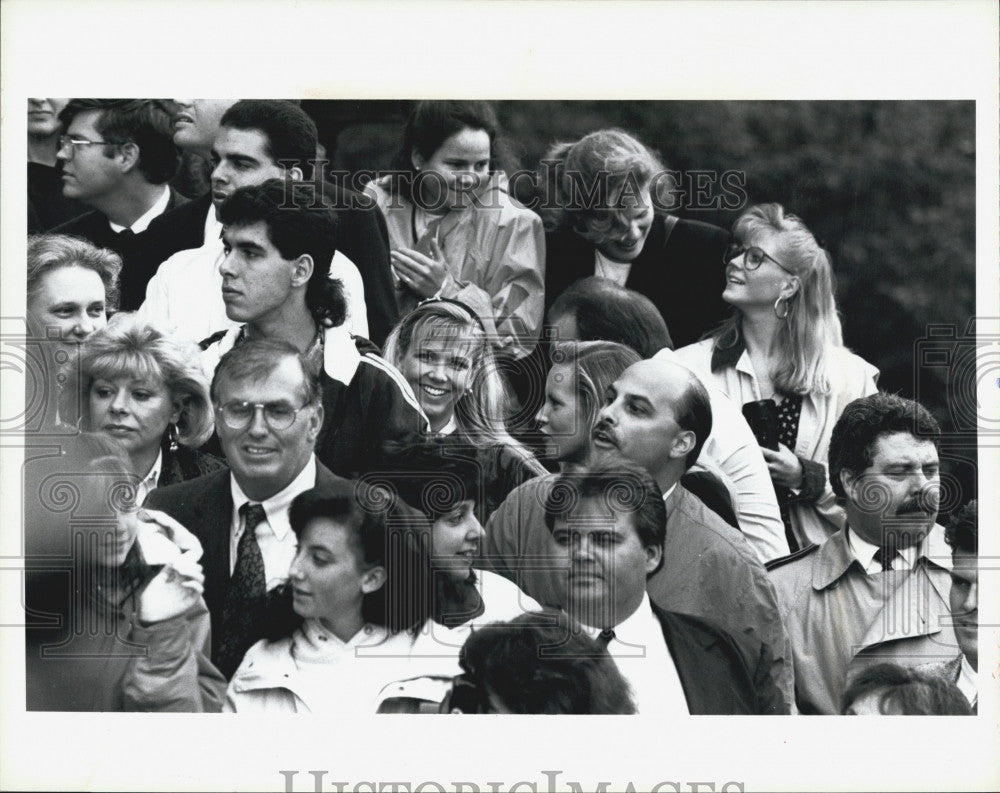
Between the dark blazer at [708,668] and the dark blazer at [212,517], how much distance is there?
4.88ft

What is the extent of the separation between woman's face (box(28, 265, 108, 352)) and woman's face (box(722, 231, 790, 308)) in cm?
246

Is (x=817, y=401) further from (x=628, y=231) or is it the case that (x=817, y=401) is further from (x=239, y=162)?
(x=239, y=162)

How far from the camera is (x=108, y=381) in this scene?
6.61 metres

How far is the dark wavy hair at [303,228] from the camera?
6.60m

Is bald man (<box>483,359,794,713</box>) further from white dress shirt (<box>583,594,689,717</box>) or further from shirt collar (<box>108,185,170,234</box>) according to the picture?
shirt collar (<box>108,185,170,234</box>)

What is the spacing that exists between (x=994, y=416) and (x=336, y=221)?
106 inches

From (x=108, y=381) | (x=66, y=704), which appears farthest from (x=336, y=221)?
(x=66, y=704)

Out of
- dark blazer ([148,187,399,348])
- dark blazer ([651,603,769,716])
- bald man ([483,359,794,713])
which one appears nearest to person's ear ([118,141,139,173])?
dark blazer ([148,187,399,348])

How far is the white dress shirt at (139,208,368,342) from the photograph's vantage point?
21.7 feet

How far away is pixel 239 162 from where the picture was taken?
21.7 feet

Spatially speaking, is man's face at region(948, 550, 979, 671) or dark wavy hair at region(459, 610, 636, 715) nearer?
dark wavy hair at region(459, 610, 636, 715)

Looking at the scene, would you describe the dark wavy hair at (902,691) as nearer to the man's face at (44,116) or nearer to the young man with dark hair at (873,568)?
the young man with dark hair at (873,568)

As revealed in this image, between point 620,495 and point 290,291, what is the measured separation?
1.52 m

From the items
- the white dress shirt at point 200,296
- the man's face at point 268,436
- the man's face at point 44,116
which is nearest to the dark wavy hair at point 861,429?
the white dress shirt at point 200,296
